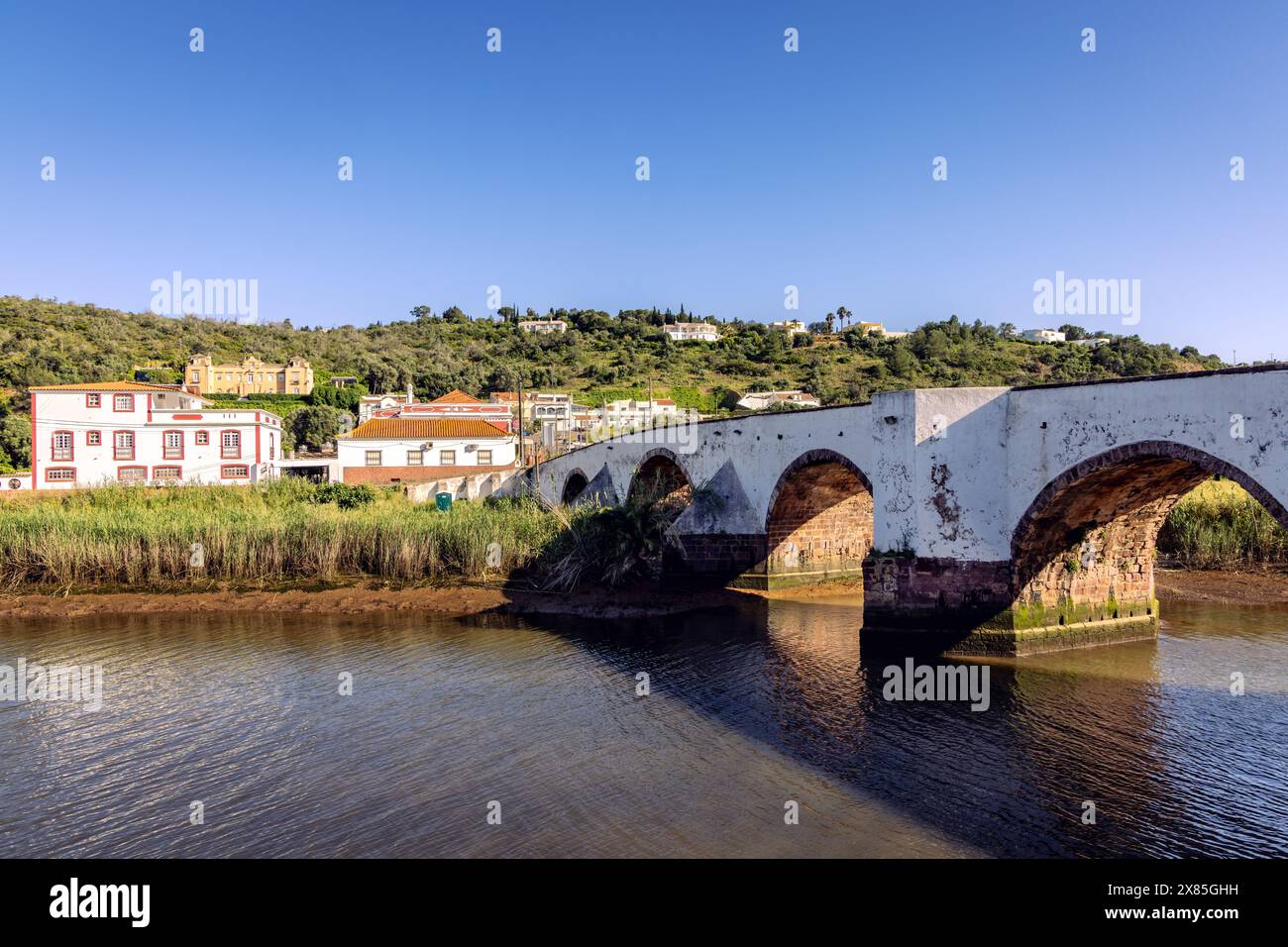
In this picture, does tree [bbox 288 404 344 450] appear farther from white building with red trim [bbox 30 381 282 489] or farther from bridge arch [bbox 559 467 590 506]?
bridge arch [bbox 559 467 590 506]

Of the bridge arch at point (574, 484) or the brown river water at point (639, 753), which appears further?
the bridge arch at point (574, 484)

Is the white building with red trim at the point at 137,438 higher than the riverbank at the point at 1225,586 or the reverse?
higher

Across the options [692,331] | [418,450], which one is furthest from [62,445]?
[692,331]

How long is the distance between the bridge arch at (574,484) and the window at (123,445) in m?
22.3

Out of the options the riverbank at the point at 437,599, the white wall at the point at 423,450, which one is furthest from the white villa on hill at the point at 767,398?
the riverbank at the point at 437,599

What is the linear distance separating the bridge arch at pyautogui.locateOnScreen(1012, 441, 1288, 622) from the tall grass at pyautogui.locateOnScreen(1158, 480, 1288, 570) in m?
6.65

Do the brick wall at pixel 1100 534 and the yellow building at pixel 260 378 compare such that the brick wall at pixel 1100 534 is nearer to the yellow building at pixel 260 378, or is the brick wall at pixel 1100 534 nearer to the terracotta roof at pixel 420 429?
the terracotta roof at pixel 420 429

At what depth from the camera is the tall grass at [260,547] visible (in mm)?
17969

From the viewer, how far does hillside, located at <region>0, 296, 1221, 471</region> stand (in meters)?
51.9

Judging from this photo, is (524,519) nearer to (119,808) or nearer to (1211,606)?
(119,808)

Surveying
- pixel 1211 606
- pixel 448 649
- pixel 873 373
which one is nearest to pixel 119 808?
pixel 448 649

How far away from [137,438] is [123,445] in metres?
0.65

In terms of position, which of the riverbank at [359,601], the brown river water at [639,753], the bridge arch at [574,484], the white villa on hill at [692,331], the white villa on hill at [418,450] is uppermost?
the white villa on hill at [692,331]

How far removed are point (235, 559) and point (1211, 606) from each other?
66.5 ft
